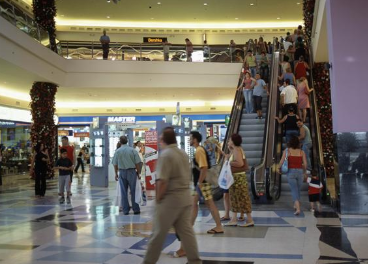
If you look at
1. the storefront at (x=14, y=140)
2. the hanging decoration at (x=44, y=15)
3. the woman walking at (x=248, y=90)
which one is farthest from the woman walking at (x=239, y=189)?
the storefront at (x=14, y=140)

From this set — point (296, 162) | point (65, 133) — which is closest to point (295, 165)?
point (296, 162)

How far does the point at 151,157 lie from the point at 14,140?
1278cm

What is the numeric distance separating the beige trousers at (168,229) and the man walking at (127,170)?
16.0 feet

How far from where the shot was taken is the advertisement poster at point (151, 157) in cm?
1416

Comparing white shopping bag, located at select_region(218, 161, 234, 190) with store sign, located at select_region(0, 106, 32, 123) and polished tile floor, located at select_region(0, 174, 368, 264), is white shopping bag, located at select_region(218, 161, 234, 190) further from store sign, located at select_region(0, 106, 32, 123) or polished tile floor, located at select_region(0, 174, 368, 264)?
store sign, located at select_region(0, 106, 32, 123)

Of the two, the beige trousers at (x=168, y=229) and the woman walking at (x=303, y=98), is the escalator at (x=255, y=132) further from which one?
the beige trousers at (x=168, y=229)

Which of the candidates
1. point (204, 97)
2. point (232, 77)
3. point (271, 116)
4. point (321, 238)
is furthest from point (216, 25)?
point (321, 238)

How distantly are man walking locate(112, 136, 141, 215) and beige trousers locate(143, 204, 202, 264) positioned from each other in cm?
487

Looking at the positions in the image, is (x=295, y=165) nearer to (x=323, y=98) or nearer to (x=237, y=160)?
(x=237, y=160)

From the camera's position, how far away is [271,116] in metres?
13.4

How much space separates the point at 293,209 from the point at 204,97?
62.3ft

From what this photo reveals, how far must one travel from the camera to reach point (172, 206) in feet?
15.0

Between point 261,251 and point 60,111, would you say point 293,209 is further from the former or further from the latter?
point 60,111

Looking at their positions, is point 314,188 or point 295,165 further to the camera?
point 314,188
